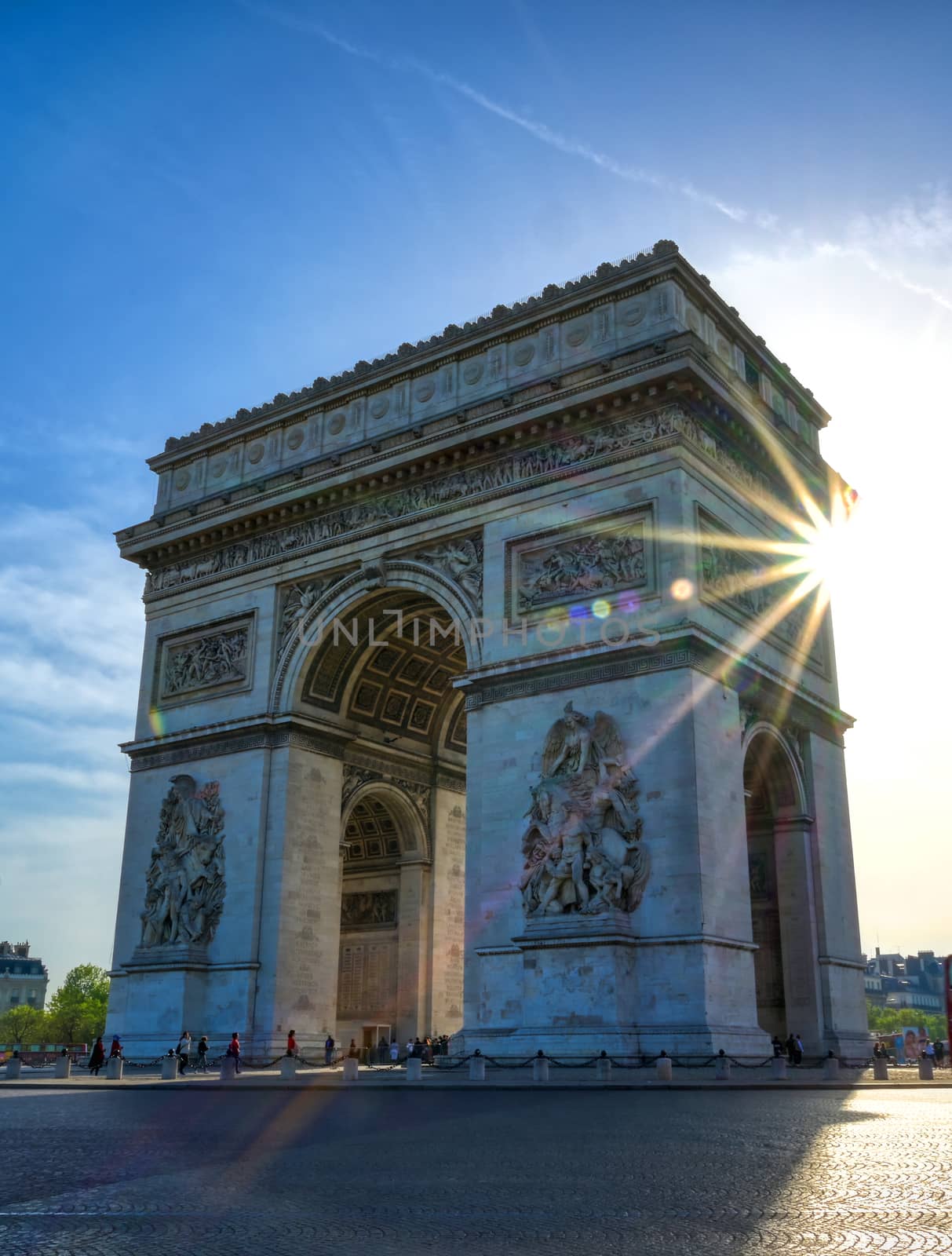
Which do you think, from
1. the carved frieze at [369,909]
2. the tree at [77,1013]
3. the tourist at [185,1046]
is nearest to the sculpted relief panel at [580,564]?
the carved frieze at [369,909]

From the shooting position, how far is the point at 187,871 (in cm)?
3250

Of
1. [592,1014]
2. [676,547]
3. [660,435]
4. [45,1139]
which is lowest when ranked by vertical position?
[45,1139]

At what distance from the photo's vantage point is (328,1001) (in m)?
32.2

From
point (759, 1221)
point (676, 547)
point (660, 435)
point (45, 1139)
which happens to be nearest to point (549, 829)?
point (676, 547)

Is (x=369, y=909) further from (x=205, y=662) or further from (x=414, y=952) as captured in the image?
(x=205, y=662)

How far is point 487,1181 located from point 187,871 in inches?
974

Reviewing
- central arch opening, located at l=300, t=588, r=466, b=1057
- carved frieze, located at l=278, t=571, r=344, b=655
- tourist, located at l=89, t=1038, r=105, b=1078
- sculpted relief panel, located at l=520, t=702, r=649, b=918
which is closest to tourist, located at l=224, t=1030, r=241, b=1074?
tourist, located at l=89, t=1038, r=105, b=1078

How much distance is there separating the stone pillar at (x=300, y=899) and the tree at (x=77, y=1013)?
78515 millimetres

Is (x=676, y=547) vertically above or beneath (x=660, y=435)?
beneath

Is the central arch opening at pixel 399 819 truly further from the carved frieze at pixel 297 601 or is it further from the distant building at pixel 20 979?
the distant building at pixel 20 979

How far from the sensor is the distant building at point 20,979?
14475 cm

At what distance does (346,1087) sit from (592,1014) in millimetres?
5327

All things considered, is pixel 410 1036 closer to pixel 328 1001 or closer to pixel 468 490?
pixel 328 1001

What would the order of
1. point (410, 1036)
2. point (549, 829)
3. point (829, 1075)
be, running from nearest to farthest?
point (829, 1075) < point (549, 829) < point (410, 1036)
